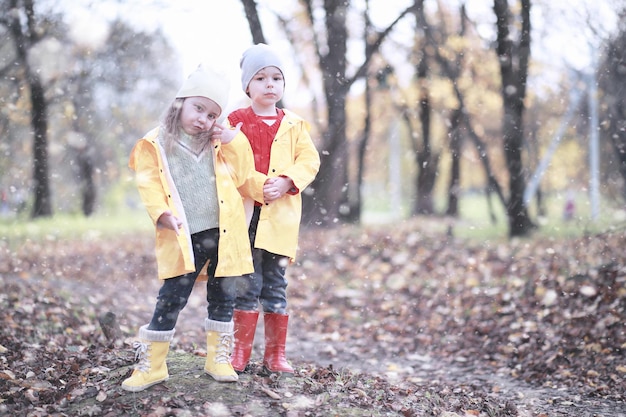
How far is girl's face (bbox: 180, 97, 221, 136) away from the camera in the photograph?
362 centimetres

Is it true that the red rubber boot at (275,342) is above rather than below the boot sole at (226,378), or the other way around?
above

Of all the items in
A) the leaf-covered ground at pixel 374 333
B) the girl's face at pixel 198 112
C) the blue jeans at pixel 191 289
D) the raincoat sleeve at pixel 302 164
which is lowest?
the leaf-covered ground at pixel 374 333

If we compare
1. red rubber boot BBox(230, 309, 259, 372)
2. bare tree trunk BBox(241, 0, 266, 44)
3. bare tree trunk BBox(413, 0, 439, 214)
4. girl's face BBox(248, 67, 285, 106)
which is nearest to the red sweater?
girl's face BBox(248, 67, 285, 106)

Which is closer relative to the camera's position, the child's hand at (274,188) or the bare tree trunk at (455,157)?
the child's hand at (274,188)

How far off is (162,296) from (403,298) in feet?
17.6

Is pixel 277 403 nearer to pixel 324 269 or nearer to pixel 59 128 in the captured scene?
pixel 324 269

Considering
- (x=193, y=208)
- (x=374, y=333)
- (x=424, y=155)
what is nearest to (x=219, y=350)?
(x=193, y=208)

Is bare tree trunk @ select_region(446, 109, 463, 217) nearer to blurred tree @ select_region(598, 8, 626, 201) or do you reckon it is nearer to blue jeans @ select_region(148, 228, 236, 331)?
blurred tree @ select_region(598, 8, 626, 201)

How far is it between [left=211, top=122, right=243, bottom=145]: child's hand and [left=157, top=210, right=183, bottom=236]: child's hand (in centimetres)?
52

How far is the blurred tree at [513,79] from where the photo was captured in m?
9.69

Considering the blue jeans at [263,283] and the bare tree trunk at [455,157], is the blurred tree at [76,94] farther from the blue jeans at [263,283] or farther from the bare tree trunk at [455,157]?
the blue jeans at [263,283]

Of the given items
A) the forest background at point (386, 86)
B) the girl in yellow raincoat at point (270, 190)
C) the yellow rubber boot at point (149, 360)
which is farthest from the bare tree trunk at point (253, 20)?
the yellow rubber boot at point (149, 360)

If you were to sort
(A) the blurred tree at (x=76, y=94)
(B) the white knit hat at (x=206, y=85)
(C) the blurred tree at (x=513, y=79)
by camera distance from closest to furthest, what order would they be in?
(B) the white knit hat at (x=206, y=85)
(C) the blurred tree at (x=513, y=79)
(A) the blurred tree at (x=76, y=94)

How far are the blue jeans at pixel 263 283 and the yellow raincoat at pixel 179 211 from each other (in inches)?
11.0
